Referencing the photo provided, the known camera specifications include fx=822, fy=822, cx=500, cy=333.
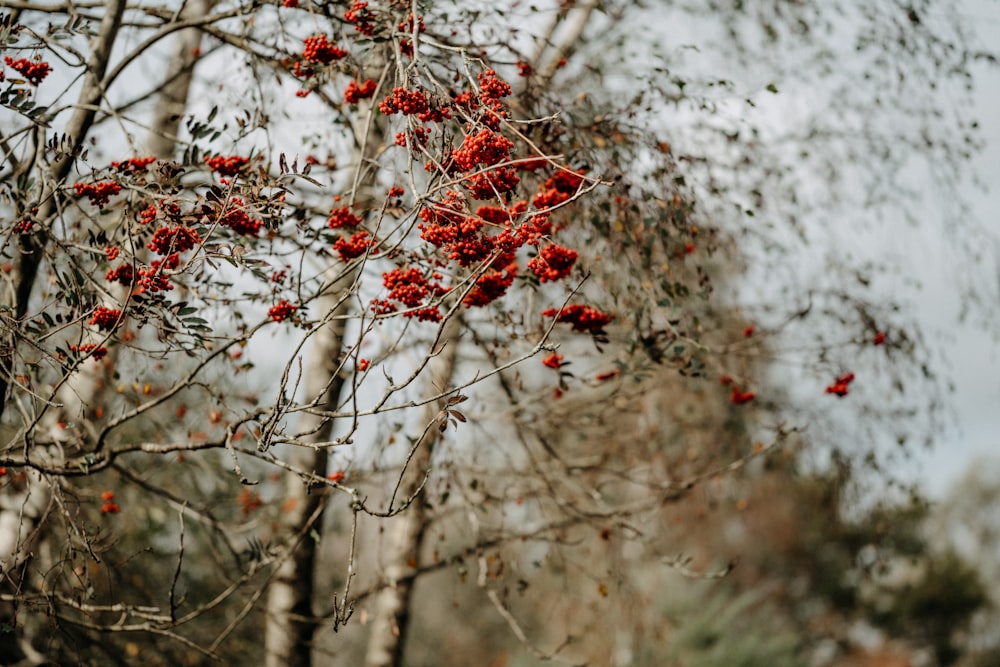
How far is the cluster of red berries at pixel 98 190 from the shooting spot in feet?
9.09

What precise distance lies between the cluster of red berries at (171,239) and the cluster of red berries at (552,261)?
3.46 ft

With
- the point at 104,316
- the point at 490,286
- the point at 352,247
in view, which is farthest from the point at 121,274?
the point at 490,286

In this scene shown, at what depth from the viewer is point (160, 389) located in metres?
6.09

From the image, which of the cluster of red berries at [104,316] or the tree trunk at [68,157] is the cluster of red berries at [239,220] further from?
the tree trunk at [68,157]

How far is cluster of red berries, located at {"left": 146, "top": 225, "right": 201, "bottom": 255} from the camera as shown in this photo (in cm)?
255

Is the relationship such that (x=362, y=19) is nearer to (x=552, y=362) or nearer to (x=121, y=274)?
(x=121, y=274)

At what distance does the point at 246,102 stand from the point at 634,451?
3.58 meters

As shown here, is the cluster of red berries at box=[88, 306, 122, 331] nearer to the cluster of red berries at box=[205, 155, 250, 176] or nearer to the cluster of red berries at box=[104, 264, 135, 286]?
the cluster of red berries at box=[104, 264, 135, 286]

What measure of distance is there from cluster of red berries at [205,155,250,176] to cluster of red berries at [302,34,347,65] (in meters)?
0.47

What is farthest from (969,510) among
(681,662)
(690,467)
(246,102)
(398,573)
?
(246,102)

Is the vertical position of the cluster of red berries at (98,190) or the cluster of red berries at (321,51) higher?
the cluster of red berries at (321,51)

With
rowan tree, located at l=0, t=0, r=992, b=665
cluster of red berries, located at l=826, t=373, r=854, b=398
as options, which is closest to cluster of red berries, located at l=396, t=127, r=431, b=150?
rowan tree, located at l=0, t=0, r=992, b=665

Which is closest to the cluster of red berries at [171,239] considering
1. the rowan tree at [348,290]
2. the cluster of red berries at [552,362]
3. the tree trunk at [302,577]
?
the rowan tree at [348,290]

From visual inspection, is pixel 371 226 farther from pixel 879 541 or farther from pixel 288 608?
pixel 879 541
